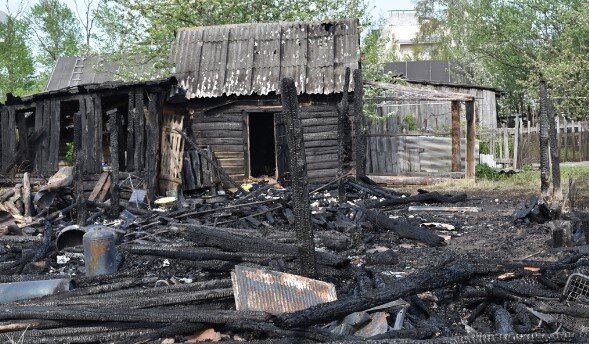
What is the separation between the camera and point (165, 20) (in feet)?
84.9

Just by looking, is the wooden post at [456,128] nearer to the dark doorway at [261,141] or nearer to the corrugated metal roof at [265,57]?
the corrugated metal roof at [265,57]

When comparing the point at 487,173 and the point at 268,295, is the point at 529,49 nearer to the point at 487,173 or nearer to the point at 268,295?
the point at 487,173

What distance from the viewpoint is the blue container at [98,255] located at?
8344 millimetres

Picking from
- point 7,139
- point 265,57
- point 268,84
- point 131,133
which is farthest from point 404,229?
point 7,139

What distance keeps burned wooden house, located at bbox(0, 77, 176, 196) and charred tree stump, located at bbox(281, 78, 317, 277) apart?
31.9 feet

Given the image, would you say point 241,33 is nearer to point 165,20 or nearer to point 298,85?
point 298,85

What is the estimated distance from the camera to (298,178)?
23.7 ft

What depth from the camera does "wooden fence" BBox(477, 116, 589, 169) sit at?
2327 cm

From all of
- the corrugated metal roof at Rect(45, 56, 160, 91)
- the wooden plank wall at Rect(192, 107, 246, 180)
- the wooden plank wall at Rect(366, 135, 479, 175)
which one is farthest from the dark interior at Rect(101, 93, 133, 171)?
the corrugated metal roof at Rect(45, 56, 160, 91)

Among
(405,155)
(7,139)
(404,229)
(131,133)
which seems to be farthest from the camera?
(405,155)

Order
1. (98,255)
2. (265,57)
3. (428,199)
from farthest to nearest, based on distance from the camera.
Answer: (265,57)
(428,199)
(98,255)

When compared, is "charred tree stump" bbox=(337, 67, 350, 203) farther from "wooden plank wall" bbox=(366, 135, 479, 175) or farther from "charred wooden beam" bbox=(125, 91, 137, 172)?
"charred wooden beam" bbox=(125, 91, 137, 172)

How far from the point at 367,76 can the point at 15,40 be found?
26.2m

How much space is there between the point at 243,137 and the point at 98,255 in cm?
1207
